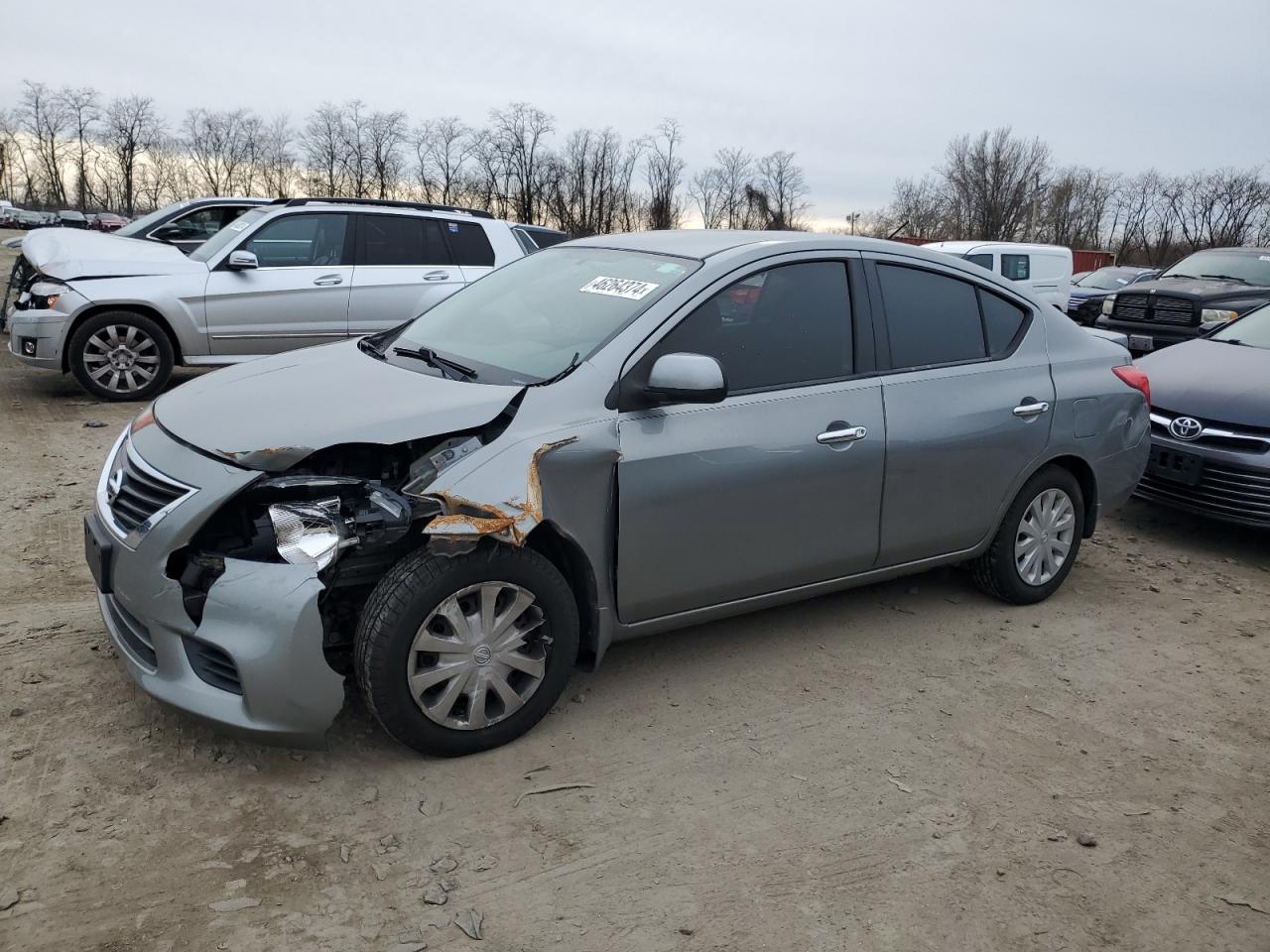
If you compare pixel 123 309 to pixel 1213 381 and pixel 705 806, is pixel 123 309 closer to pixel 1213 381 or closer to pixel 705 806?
pixel 705 806

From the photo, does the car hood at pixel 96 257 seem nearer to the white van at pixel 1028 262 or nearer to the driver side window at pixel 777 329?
the driver side window at pixel 777 329

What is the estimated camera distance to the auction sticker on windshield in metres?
3.81

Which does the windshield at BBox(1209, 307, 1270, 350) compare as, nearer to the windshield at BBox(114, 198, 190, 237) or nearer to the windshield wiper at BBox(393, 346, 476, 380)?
the windshield wiper at BBox(393, 346, 476, 380)

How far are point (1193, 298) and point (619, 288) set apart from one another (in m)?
11.3

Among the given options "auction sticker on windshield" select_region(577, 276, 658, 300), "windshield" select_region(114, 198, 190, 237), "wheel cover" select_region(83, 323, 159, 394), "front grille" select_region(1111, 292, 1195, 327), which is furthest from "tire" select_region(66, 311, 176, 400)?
"front grille" select_region(1111, 292, 1195, 327)

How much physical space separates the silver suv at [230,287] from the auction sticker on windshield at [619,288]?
4.23 metres

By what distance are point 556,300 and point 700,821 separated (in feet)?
6.88

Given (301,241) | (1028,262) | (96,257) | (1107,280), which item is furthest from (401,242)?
(1107,280)

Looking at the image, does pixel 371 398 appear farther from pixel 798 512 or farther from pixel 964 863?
pixel 964 863

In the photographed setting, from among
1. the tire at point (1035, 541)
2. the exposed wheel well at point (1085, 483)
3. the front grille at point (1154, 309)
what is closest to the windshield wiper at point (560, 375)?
the tire at point (1035, 541)

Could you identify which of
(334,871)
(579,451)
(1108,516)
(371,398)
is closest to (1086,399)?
(1108,516)

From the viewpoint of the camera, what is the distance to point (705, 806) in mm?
3178

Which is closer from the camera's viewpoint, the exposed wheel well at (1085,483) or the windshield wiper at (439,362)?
the windshield wiper at (439,362)

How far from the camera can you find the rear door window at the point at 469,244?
376 inches
